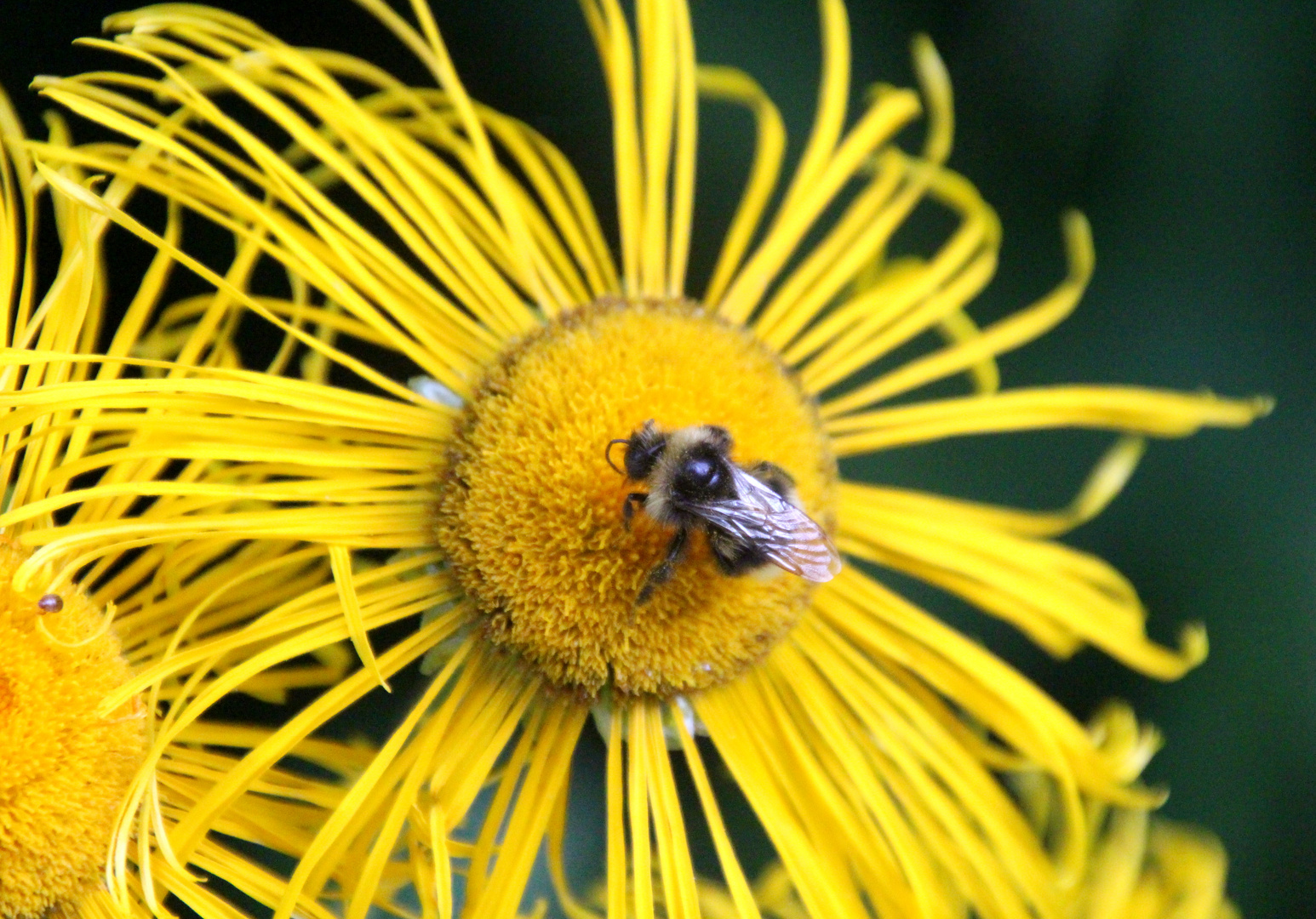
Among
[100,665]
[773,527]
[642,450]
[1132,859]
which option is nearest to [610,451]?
[642,450]

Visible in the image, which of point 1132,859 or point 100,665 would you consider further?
point 1132,859

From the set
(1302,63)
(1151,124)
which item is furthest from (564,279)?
(1302,63)

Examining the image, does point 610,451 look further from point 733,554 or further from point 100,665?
point 100,665

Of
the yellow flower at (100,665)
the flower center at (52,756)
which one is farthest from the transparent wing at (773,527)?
the flower center at (52,756)

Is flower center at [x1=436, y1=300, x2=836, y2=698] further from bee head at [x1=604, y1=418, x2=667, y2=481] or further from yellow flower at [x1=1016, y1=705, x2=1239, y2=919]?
yellow flower at [x1=1016, y1=705, x2=1239, y2=919]

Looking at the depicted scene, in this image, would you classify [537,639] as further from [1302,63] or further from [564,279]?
[1302,63]

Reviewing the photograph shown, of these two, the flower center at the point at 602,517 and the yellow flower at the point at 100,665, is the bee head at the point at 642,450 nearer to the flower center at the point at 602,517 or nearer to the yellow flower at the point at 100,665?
the flower center at the point at 602,517
